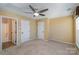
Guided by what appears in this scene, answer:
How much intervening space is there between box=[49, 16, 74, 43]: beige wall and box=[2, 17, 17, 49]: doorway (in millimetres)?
710

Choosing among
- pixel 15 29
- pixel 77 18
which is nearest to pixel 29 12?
pixel 15 29

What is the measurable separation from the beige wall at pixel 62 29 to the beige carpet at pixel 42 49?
10cm

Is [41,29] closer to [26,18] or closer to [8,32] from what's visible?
[26,18]

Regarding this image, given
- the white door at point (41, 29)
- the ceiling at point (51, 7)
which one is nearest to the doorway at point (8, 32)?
the ceiling at point (51, 7)

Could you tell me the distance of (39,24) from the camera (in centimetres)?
177

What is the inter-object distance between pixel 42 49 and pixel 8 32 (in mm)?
709

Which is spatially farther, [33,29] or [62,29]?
[33,29]

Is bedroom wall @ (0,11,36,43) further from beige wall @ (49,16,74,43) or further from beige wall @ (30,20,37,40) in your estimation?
beige wall @ (49,16,74,43)

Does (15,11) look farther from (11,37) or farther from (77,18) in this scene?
(77,18)

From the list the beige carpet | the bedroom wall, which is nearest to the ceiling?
the bedroom wall

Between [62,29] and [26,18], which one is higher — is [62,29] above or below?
below

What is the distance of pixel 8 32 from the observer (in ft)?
5.42

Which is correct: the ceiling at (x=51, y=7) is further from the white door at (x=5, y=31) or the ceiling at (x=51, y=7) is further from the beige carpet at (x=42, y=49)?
the beige carpet at (x=42, y=49)

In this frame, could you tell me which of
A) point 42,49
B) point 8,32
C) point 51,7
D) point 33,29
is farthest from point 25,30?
point 51,7
